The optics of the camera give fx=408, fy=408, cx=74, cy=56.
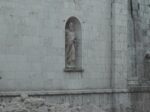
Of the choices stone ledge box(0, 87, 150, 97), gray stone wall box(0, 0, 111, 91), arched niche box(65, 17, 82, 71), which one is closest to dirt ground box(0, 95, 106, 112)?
stone ledge box(0, 87, 150, 97)

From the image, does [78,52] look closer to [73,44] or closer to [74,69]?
[73,44]

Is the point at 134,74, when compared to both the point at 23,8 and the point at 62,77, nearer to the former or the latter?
the point at 62,77

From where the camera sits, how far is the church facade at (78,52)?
13266mm

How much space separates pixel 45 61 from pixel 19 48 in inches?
42.1

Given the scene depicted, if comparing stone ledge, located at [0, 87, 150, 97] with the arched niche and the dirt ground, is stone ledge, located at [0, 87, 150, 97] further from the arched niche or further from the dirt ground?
the arched niche

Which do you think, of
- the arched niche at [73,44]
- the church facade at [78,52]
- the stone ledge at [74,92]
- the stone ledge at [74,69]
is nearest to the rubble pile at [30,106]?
the stone ledge at [74,92]

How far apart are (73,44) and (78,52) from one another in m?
0.44

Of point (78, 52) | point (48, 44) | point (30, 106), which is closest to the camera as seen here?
point (30, 106)

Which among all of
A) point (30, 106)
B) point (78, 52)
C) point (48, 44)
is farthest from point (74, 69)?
point (30, 106)

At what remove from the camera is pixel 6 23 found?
43.0ft

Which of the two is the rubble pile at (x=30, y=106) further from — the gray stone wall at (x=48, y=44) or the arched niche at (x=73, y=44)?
the arched niche at (x=73, y=44)

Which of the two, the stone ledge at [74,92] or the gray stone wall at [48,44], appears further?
the gray stone wall at [48,44]

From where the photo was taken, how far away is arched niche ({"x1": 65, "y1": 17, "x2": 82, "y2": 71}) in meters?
14.6

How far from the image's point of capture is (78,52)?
14922 millimetres
